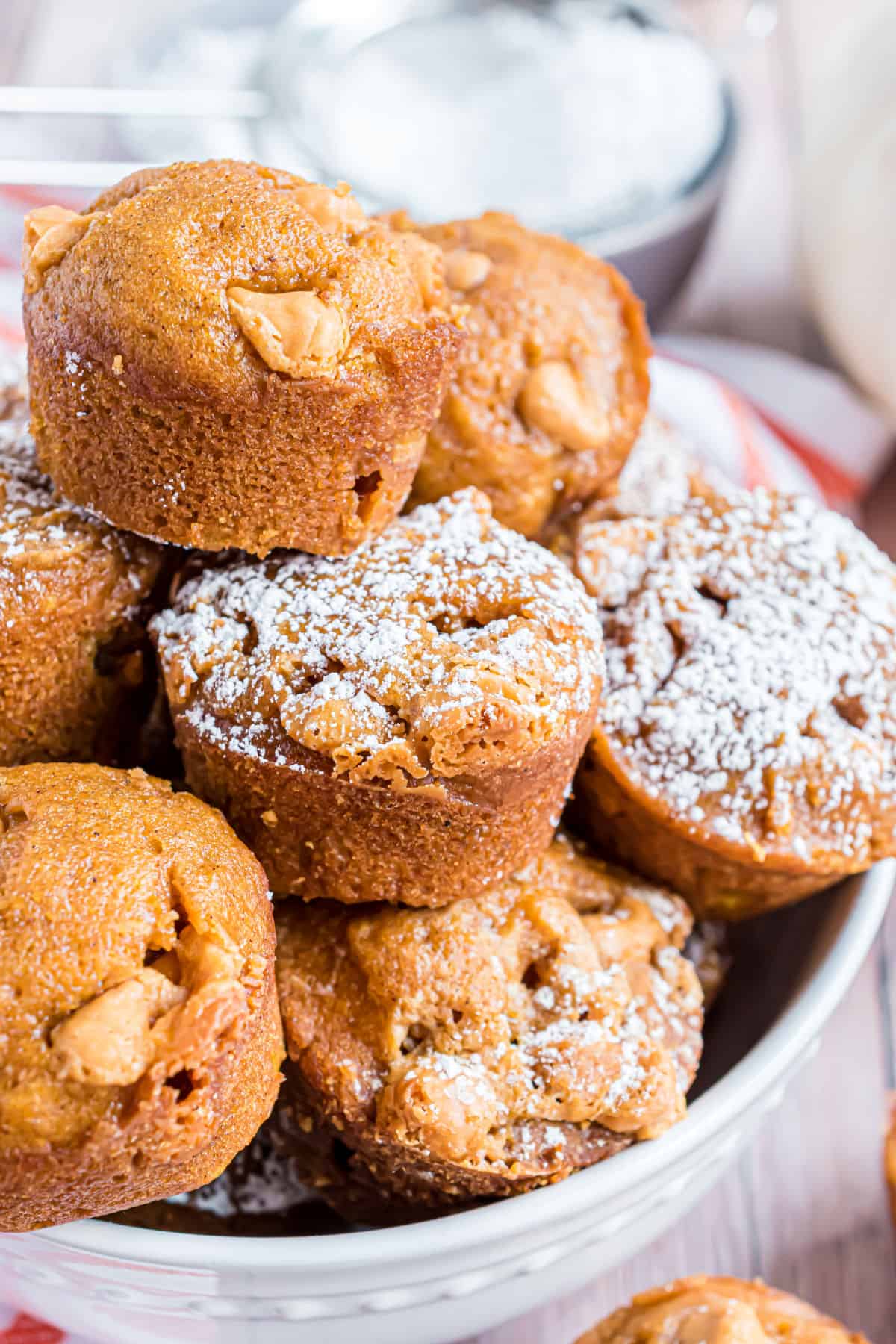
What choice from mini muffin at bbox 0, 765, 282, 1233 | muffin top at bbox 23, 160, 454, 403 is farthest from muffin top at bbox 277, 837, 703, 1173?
muffin top at bbox 23, 160, 454, 403

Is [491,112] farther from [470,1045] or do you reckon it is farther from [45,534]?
[470,1045]

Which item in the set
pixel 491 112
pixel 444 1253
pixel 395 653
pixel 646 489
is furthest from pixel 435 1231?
pixel 491 112

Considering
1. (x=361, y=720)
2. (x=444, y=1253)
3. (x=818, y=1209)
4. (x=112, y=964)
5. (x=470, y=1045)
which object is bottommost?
(x=818, y=1209)

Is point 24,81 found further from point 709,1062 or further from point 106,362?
point 709,1062

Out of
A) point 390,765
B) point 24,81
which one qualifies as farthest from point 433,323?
point 24,81

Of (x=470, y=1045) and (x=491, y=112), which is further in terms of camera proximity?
(x=491, y=112)

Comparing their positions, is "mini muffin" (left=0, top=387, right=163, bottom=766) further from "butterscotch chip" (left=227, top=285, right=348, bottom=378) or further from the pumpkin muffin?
the pumpkin muffin
